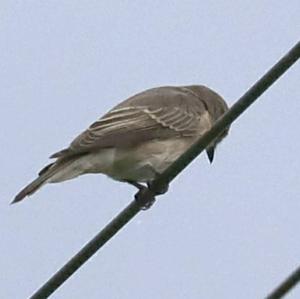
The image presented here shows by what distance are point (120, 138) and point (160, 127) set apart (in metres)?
0.66

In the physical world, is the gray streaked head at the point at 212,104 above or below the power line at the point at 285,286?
below

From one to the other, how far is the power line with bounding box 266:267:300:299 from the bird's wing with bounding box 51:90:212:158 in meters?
3.69

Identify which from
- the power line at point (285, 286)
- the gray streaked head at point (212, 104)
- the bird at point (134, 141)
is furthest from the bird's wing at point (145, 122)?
the power line at point (285, 286)

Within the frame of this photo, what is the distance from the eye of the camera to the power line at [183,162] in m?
3.41

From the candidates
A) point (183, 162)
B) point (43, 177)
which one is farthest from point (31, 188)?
point (183, 162)

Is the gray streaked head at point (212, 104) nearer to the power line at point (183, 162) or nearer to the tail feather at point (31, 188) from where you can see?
the tail feather at point (31, 188)

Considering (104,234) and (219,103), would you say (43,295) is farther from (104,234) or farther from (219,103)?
(219,103)

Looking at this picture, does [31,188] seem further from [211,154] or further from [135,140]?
[211,154]

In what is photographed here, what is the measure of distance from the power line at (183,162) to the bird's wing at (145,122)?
1994 millimetres

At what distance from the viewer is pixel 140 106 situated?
24.2ft

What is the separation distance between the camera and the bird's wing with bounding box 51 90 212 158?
21.2 feet

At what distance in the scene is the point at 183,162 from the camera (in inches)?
163

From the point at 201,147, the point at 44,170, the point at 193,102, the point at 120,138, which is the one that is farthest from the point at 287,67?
the point at 193,102

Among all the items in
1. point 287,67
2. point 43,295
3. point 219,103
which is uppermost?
point 287,67
